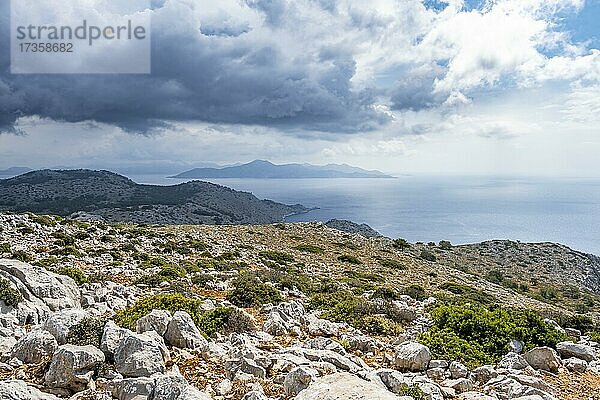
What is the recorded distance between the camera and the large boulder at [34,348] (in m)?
8.01

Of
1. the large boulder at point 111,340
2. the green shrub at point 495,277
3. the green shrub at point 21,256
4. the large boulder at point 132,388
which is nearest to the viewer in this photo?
the large boulder at point 132,388

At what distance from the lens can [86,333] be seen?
8.52 meters

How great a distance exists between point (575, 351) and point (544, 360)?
1.82m

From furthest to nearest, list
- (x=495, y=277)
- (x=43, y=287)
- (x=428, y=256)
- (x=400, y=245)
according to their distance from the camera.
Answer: (x=400, y=245)
(x=428, y=256)
(x=495, y=277)
(x=43, y=287)

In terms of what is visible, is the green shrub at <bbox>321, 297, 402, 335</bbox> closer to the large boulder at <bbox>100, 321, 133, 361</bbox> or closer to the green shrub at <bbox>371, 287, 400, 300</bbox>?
the green shrub at <bbox>371, 287, 400, 300</bbox>

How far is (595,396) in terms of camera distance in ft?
29.3

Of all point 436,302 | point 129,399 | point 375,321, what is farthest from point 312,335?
point 436,302

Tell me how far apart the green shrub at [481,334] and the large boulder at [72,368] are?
767cm

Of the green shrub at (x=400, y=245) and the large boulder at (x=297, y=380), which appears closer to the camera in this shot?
the large boulder at (x=297, y=380)

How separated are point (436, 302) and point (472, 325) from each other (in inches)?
298

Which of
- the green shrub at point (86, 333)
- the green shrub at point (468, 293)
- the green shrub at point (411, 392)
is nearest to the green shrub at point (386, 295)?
the green shrub at point (468, 293)

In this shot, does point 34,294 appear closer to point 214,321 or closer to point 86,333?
point 86,333

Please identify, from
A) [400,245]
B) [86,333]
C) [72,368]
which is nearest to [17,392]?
[72,368]

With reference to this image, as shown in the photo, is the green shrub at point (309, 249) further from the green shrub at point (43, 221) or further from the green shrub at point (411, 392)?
the green shrub at point (411, 392)
